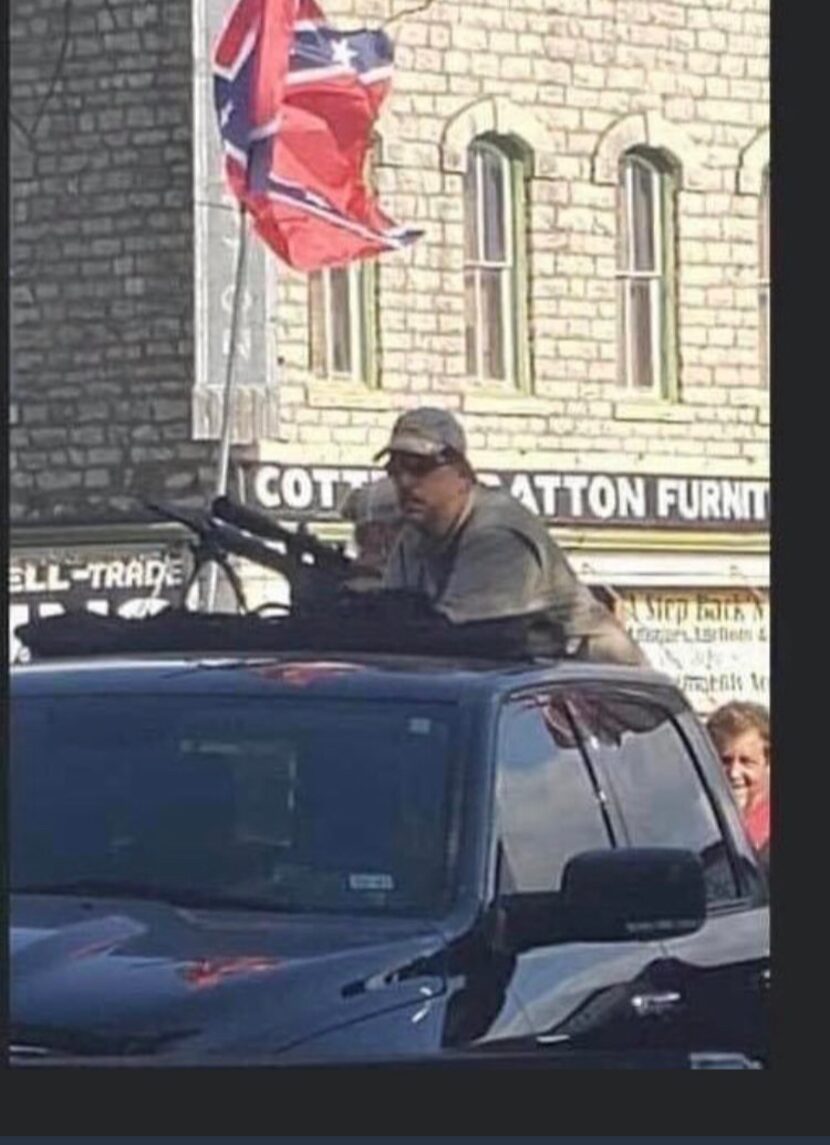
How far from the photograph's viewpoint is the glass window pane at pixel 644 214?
855 cm

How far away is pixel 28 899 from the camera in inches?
246

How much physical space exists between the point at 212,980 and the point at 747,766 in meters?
1.94

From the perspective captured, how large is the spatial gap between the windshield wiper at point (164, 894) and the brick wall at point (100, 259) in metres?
1.78

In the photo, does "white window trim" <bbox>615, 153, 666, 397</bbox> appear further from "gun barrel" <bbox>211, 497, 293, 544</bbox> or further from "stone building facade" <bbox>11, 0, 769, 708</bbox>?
"gun barrel" <bbox>211, 497, 293, 544</bbox>

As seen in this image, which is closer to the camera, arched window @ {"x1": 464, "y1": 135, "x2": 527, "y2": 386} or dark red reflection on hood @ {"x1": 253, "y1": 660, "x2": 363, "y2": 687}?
dark red reflection on hood @ {"x1": 253, "y1": 660, "x2": 363, "y2": 687}

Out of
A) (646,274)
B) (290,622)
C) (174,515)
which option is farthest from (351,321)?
(290,622)

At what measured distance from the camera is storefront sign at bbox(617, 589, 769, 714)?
7.69 m

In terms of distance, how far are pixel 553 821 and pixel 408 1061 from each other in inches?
22.9

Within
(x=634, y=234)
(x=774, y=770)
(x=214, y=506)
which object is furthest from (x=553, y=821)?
(x=634, y=234)

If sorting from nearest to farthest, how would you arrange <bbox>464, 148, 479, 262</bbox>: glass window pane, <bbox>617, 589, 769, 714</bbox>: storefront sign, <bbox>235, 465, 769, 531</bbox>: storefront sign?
<bbox>617, 589, 769, 714</bbox>: storefront sign
<bbox>235, 465, 769, 531</bbox>: storefront sign
<bbox>464, 148, 479, 262</bbox>: glass window pane

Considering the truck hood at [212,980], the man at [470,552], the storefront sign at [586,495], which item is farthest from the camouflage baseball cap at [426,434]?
the truck hood at [212,980]

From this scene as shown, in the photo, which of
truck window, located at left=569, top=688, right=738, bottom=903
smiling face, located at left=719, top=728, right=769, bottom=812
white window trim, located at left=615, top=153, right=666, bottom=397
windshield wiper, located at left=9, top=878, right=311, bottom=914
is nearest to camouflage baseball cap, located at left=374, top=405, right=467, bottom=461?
white window trim, located at left=615, top=153, right=666, bottom=397

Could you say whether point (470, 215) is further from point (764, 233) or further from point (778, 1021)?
point (778, 1021)

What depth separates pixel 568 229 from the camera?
27.9 feet
